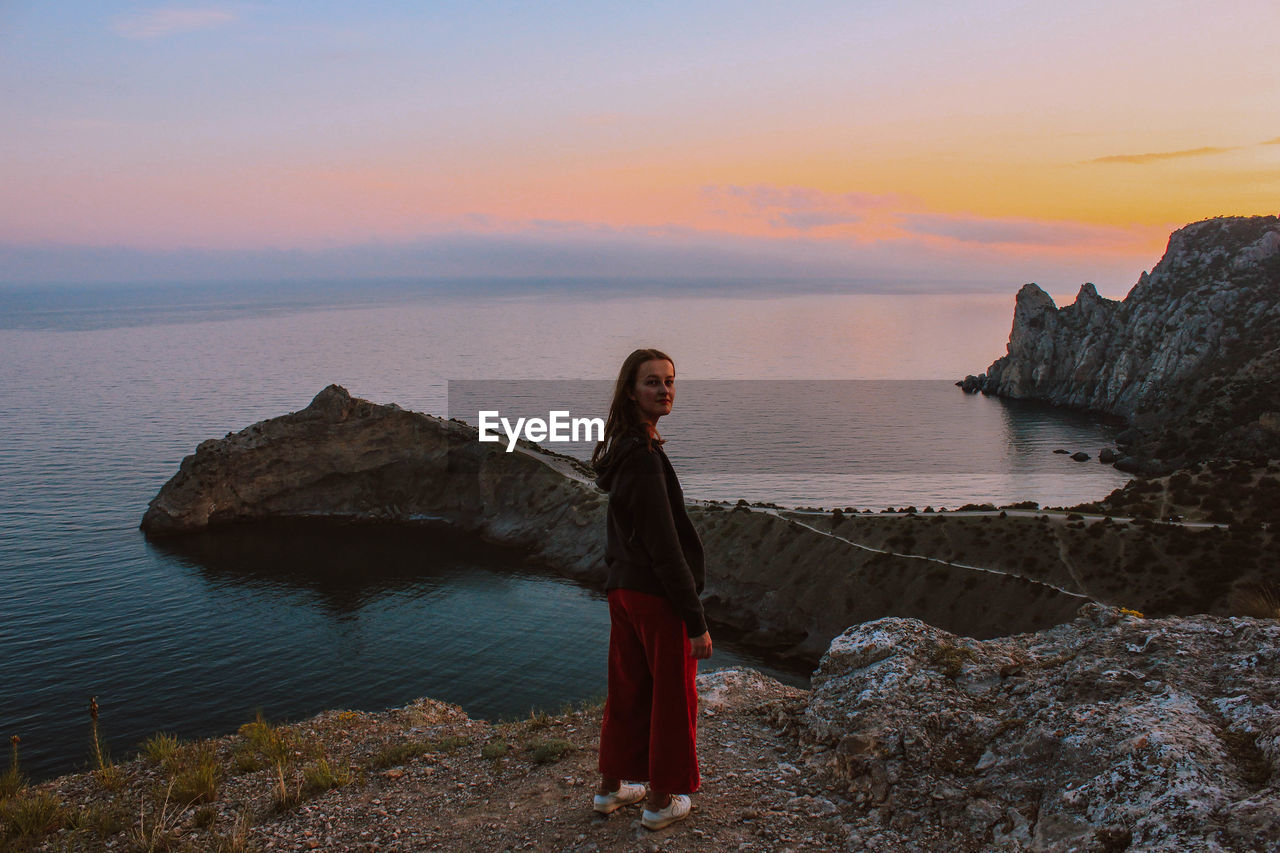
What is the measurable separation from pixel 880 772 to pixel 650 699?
2626 millimetres

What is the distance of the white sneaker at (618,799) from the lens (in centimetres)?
838

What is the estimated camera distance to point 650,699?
321 inches

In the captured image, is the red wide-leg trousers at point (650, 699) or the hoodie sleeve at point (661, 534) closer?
the hoodie sleeve at point (661, 534)

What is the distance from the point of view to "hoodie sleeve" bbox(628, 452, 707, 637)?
24.0 ft

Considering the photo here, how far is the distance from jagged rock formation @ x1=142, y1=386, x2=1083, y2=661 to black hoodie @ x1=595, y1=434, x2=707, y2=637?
150 ft

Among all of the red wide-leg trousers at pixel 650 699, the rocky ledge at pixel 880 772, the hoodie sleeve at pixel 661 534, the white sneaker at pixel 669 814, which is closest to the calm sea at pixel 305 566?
the hoodie sleeve at pixel 661 534

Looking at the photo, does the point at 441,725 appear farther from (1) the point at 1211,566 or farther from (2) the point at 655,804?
(1) the point at 1211,566

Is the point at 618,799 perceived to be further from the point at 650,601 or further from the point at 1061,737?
the point at 1061,737

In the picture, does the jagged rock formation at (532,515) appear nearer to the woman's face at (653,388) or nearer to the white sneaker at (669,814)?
the white sneaker at (669,814)

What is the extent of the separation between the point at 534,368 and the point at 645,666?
180223mm

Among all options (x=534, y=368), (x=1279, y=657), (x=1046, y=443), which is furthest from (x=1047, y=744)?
(x=534, y=368)

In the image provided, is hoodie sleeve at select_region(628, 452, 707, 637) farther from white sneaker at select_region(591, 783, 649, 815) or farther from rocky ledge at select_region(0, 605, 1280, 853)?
rocky ledge at select_region(0, 605, 1280, 853)

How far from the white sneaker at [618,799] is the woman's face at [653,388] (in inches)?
157

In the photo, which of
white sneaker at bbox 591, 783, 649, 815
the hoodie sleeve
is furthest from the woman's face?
white sneaker at bbox 591, 783, 649, 815
